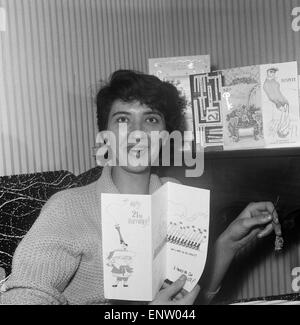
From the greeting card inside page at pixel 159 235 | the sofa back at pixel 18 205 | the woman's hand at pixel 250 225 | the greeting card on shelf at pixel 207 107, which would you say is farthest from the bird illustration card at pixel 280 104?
the sofa back at pixel 18 205

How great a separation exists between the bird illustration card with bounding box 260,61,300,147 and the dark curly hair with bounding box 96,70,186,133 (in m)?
0.29

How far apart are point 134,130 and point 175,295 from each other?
12.7 inches

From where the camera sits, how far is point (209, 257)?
0.92m

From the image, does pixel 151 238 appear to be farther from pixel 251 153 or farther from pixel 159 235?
pixel 251 153

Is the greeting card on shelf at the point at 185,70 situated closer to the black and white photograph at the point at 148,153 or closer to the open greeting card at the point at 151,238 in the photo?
the black and white photograph at the point at 148,153

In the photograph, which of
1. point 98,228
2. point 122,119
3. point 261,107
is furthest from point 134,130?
point 261,107

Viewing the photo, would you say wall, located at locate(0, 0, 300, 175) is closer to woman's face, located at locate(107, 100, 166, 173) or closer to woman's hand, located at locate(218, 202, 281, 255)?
woman's face, located at locate(107, 100, 166, 173)

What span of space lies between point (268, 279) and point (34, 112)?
A: 2.74 feet

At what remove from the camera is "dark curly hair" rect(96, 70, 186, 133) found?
833 millimetres

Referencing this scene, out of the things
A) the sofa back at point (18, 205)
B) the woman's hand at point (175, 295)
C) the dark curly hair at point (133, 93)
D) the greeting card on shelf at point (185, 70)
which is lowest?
the woman's hand at point (175, 295)

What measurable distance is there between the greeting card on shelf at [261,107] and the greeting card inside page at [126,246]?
1.67ft

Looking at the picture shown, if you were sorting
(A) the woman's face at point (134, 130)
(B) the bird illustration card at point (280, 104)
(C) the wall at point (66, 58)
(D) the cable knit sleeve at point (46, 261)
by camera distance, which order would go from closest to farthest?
(D) the cable knit sleeve at point (46, 261) → (A) the woman's face at point (134, 130) → (C) the wall at point (66, 58) → (B) the bird illustration card at point (280, 104)

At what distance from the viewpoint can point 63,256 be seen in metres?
0.70

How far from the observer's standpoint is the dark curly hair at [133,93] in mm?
833
